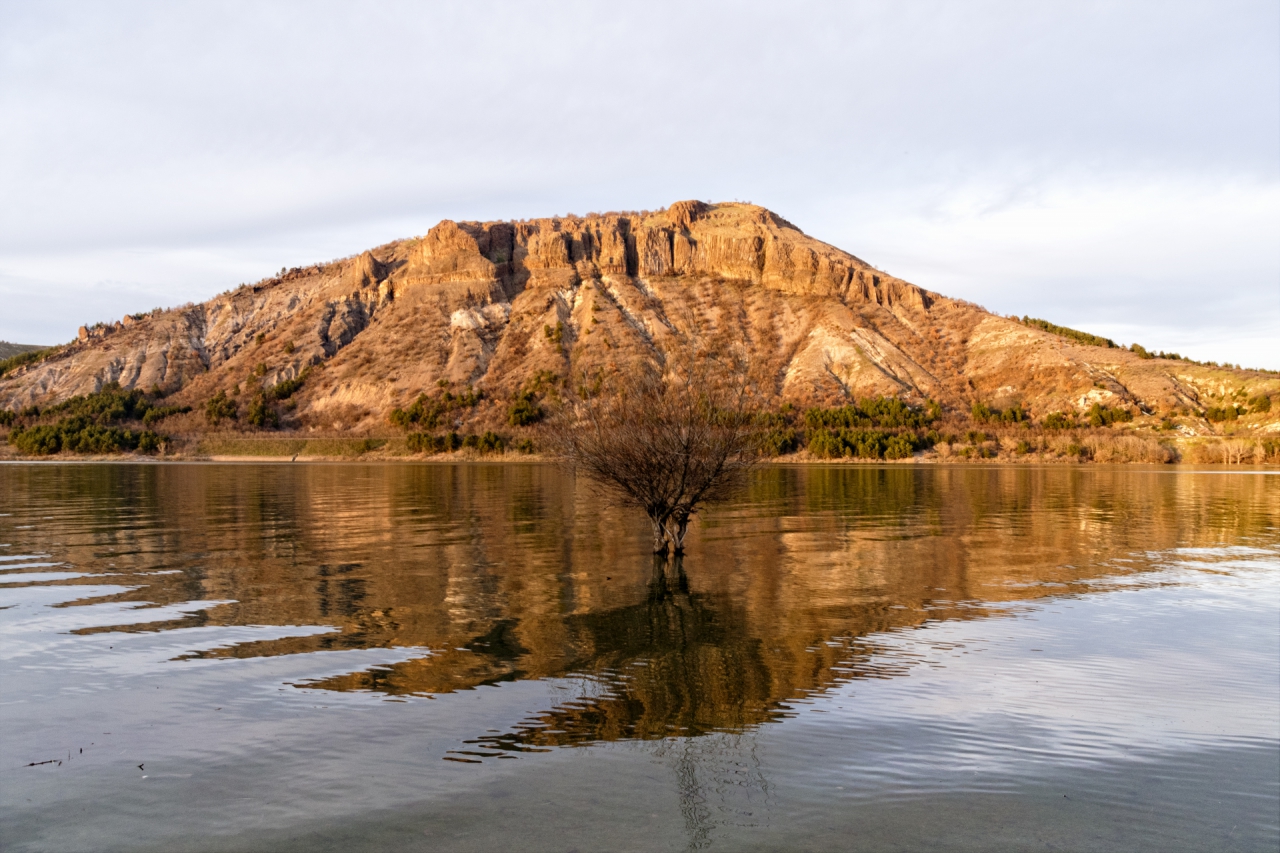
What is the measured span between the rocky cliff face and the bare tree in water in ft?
239

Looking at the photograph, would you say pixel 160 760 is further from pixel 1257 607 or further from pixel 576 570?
pixel 1257 607

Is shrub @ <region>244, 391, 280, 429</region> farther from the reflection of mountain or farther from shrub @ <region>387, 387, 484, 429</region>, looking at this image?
the reflection of mountain

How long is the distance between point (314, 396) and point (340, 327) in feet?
59.1

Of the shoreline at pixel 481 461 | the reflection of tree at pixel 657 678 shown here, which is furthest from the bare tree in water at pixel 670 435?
the shoreline at pixel 481 461

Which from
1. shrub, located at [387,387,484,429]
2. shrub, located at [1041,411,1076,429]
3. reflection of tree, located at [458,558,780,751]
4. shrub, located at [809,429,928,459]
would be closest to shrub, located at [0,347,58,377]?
shrub, located at [387,387,484,429]

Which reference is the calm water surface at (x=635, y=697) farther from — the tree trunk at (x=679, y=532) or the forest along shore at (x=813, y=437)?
the forest along shore at (x=813, y=437)

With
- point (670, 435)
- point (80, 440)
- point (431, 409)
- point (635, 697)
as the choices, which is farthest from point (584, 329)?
point (635, 697)

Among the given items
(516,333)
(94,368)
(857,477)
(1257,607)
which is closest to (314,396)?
(516,333)

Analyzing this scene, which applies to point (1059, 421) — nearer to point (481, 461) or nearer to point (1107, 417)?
point (1107, 417)

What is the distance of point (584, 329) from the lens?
381ft

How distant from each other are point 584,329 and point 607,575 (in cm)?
9875

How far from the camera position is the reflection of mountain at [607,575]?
11031 millimetres

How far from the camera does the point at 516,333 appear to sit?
11888 centimetres

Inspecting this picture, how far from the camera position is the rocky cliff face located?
102 meters
